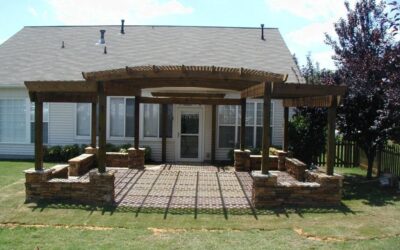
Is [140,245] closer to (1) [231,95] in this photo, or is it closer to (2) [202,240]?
(2) [202,240]

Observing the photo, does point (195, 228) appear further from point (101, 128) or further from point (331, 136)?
point (331, 136)

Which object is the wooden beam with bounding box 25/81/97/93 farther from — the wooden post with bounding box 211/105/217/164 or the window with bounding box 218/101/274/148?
the window with bounding box 218/101/274/148

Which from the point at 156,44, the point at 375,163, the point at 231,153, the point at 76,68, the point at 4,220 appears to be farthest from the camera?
the point at 156,44

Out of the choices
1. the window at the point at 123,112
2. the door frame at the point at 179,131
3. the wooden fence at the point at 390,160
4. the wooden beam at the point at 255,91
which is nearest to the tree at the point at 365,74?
the wooden fence at the point at 390,160

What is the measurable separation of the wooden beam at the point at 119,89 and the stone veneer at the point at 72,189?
188cm

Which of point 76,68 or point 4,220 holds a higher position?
point 76,68

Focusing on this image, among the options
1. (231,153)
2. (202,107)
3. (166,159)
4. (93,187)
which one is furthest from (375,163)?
(93,187)

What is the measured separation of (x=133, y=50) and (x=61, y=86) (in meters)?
10.3

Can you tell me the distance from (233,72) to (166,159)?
8.87 metres

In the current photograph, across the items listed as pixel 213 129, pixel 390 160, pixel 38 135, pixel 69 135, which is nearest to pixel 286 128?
pixel 390 160

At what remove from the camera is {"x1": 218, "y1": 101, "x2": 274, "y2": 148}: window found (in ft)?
54.7

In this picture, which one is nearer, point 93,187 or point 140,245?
point 140,245

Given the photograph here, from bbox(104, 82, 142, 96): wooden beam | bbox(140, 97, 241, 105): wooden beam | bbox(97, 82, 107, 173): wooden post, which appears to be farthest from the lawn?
bbox(140, 97, 241, 105): wooden beam

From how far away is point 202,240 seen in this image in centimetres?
Result: 644
